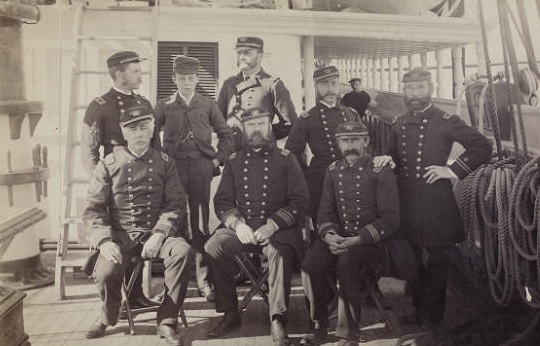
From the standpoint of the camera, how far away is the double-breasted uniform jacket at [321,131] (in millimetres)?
3863

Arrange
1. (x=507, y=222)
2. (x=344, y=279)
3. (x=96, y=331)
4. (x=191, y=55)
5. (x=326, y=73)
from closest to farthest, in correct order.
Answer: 1. (x=507, y=222)
2. (x=344, y=279)
3. (x=96, y=331)
4. (x=326, y=73)
5. (x=191, y=55)

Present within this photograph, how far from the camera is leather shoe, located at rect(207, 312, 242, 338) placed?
3.31m

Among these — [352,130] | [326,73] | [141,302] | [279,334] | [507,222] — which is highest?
[326,73]

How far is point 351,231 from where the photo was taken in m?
3.39

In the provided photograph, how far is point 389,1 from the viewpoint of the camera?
15.0 ft

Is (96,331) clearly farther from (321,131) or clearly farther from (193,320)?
(321,131)

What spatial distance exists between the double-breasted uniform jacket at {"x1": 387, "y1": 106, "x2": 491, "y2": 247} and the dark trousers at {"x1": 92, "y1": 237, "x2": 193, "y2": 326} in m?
1.29

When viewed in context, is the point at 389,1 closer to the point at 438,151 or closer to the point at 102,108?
the point at 438,151

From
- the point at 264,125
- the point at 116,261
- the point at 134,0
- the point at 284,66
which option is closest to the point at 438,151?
the point at 264,125

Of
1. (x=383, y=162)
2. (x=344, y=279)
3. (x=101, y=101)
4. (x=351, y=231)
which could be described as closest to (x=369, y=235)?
(x=351, y=231)

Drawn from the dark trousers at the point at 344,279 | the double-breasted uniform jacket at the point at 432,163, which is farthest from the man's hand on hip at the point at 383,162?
the dark trousers at the point at 344,279

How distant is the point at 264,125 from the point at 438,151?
101 cm

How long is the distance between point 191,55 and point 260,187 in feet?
4.77

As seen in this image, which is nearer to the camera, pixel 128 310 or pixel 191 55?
pixel 128 310
